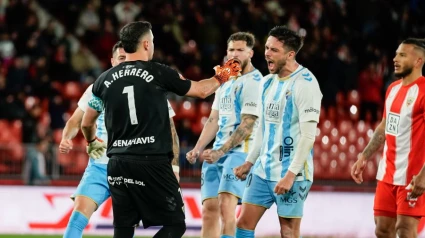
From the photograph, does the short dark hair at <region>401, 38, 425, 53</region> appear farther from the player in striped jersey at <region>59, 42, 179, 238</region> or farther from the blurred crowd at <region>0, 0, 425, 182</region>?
the blurred crowd at <region>0, 0, 425, 182</region>

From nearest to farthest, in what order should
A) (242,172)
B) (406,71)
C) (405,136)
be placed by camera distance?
(242,172) → (405,136) → (406,71)

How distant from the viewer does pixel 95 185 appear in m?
9.27

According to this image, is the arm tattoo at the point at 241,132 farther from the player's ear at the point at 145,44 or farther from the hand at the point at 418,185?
the player's ear at the point at 145,44

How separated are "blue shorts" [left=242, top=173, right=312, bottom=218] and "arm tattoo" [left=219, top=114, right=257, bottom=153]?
104cm

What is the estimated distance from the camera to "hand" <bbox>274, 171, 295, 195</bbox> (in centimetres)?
786

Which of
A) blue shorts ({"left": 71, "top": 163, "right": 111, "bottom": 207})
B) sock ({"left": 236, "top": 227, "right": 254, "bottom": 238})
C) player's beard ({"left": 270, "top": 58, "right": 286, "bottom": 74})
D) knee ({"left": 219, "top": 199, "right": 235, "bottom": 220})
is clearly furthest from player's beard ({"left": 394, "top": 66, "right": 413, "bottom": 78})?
blue shorts ({"left": 71, "top": 163, "right": 111, "bottom": 207})

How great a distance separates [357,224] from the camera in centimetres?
1445

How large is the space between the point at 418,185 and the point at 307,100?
1.30 metres

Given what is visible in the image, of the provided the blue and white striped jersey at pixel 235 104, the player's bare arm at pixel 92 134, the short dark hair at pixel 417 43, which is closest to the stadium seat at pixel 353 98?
the blue and white striped jersey at pixel 235 104

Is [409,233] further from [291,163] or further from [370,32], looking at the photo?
[370,32]

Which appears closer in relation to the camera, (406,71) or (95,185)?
(406,71)

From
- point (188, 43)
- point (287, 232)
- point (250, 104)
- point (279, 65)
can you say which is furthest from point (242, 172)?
point (188, 43)

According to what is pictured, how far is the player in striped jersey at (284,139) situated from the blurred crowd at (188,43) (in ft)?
27.7

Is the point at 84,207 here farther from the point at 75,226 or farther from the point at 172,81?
the point at 172,81
